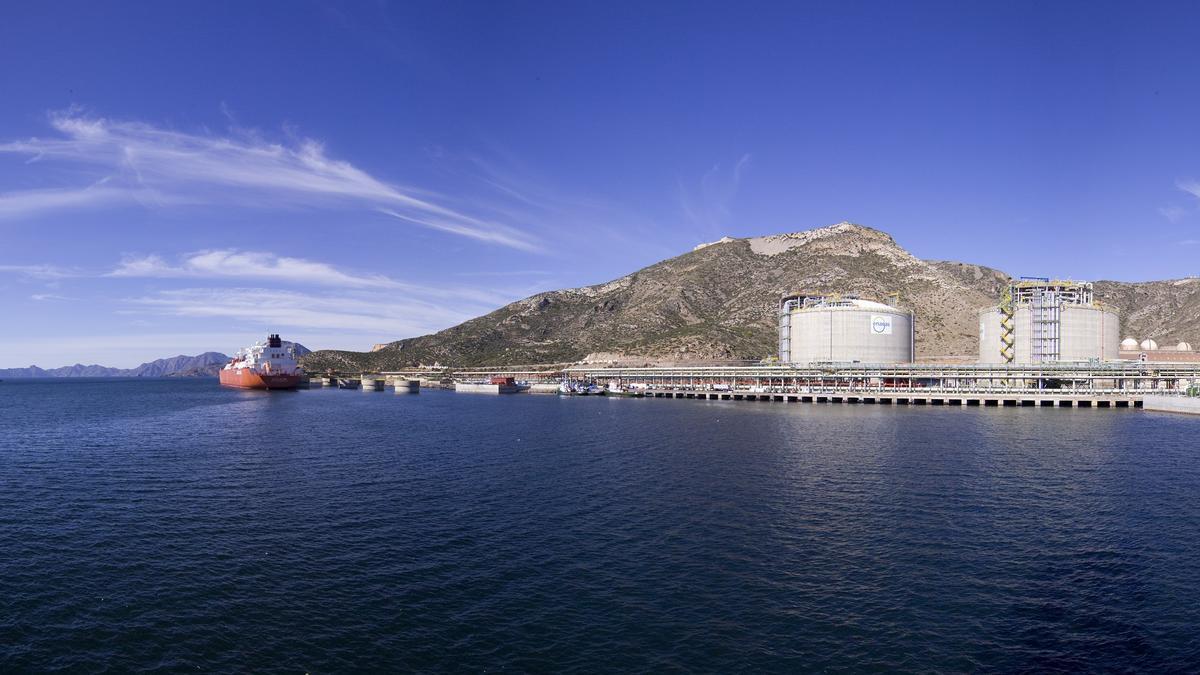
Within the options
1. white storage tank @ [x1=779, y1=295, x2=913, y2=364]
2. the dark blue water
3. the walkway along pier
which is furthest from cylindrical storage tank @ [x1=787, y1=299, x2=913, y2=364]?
the dark blue water

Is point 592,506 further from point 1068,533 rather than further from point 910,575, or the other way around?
point 1068,533

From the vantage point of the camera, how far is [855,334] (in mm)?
181125

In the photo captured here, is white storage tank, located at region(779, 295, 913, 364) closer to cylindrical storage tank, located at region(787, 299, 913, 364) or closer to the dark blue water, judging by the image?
cylindrical storage tank, located at region(787, 299, 913, 364)

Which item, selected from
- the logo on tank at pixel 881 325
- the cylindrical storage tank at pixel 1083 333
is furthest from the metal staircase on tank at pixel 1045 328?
the logo on tank at pixel 881 325

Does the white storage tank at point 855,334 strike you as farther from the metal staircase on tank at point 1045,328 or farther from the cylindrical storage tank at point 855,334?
the metal staircase on tank at point 1045,328

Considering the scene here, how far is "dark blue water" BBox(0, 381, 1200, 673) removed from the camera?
24.1 meters

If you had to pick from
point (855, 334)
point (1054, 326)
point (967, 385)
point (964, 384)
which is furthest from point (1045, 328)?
point (855, 334)

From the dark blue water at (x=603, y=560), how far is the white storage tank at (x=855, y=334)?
11429 centimetres

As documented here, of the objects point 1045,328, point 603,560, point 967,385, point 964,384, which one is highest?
point 1045,328

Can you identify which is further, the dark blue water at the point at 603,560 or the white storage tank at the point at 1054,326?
the white storage tank at the point at 1054,326

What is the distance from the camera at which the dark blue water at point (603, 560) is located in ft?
79.0

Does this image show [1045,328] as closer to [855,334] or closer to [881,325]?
→ [881,325]

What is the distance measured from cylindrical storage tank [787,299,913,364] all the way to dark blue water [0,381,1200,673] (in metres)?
114

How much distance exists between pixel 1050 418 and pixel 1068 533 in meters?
83.9
